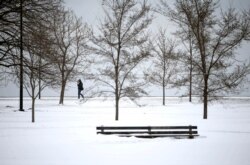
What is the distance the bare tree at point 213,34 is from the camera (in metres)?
19.2

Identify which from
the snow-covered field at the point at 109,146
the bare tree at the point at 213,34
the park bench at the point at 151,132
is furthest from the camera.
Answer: the bare tree at the point at 213,34

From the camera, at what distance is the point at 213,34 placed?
821 inches

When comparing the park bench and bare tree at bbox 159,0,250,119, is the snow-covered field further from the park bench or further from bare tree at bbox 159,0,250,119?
bare tree at bbox 159,0,250,119

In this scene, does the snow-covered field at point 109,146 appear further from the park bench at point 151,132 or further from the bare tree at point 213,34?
the bare tree at point 213,34

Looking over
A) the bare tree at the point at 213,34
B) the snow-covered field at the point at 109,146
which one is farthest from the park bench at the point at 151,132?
the bare tree at the point at 213,34

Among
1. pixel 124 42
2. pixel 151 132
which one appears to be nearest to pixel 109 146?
pixel 151 132

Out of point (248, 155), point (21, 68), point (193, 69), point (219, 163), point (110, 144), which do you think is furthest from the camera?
point (193, 69)

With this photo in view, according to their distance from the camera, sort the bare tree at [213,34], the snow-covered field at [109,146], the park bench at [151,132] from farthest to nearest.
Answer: the bare tree at [213,34] < the park bench at [151,132] < the snow-covered field at [109,146]

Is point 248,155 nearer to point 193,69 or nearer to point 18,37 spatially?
point 193,69

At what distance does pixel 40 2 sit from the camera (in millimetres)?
19312

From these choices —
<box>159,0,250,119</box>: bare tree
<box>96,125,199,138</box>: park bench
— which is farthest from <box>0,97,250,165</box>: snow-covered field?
<box>159,0,250,119</box>: bare tree

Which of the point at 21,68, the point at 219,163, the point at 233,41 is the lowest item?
the point at 219,163

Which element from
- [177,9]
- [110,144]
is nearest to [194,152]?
[110,144]

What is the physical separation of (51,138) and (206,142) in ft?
21.2
